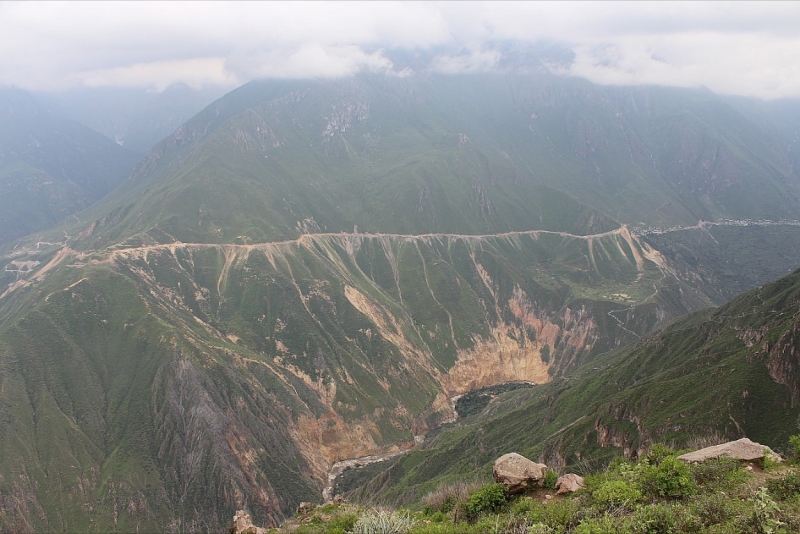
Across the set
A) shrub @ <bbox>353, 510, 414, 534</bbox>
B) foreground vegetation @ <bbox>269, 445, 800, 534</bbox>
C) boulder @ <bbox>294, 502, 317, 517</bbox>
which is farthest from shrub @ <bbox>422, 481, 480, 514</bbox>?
boulder @ <bbox>294, 502, 317, 517</bbox>

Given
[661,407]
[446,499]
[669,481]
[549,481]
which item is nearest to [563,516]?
[669,481]

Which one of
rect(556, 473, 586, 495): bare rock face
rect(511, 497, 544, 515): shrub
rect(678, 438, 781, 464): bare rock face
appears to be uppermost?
rect(678, 438, 781, 464): bare rock face

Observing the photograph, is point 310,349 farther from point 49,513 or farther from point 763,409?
point 763,409

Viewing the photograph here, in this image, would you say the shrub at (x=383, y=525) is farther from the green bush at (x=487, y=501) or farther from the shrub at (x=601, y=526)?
the shrub at (x=601, y=526)

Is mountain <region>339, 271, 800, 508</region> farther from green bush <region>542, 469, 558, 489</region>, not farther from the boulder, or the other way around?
the boulder

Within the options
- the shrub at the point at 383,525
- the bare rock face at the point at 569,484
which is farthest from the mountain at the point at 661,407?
the shrub at the point at 383,525

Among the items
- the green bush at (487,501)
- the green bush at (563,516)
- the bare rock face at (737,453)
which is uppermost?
the green bush at (563,516)

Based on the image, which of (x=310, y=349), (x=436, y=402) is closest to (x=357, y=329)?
(x=310, y=349)

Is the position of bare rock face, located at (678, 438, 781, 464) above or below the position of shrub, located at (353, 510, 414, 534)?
above
